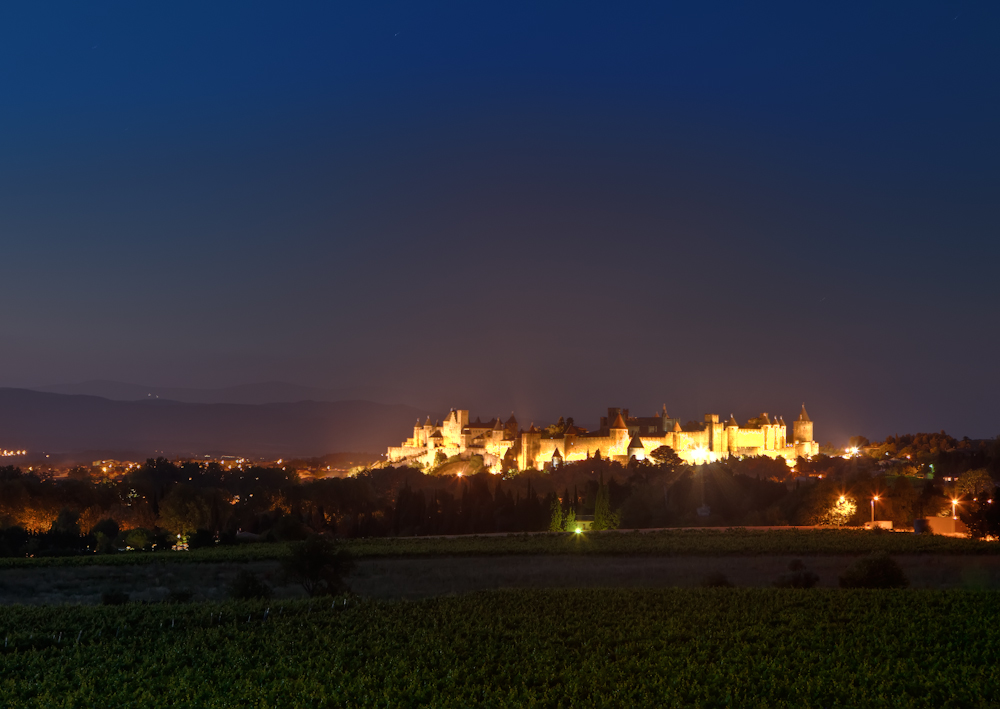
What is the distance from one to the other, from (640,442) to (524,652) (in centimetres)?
9427

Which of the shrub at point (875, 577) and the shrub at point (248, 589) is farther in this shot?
the shrub at point (875, 577)

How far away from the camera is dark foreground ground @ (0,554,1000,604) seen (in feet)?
108

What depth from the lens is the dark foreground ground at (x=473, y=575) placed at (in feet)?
108

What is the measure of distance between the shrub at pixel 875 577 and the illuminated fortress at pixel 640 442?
77.6 m

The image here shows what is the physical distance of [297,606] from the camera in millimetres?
26516

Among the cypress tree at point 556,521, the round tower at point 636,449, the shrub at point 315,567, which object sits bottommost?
the cypress tree at point 556,521

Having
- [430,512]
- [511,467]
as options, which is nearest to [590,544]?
[430,512]

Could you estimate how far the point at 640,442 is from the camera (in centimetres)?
11362

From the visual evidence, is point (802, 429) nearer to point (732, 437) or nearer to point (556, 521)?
point (732, 437)

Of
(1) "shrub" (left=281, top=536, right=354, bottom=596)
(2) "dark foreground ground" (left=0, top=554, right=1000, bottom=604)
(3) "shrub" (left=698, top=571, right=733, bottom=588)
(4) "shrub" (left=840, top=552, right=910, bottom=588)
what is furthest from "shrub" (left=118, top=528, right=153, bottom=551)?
(4) "shrub" (left=840, top=552, right=910, bottom=588)

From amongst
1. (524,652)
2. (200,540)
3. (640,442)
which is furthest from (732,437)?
(524,652)

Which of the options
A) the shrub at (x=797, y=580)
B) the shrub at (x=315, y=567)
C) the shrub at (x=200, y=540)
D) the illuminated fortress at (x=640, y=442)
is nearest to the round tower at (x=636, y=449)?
the illuminated fortress at (x=640, y=442)

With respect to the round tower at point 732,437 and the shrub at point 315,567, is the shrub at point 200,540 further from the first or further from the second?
the round tower at point 732,437

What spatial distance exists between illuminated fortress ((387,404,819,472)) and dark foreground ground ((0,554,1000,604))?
68.1 meters
